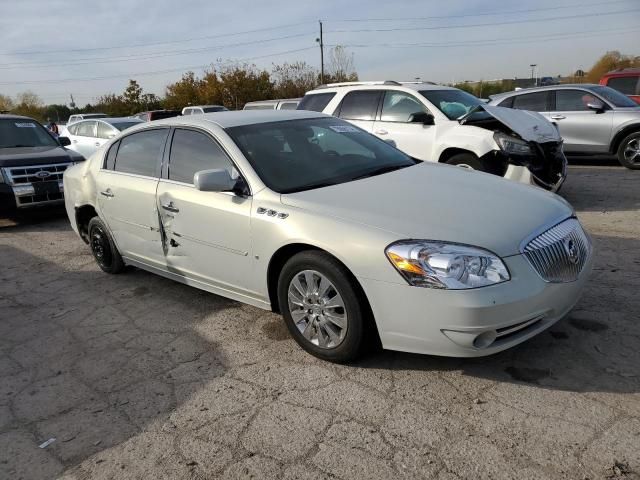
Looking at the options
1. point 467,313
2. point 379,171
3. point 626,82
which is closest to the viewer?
point 467,313

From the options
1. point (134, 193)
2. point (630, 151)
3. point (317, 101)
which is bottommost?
point (630, 151)

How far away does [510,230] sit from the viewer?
295cm

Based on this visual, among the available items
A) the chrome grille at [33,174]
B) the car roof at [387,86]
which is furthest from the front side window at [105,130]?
the car roof at [387,86]

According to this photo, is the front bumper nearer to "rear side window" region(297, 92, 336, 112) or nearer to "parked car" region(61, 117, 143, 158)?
"rear side window" region(297, 92, 336, 112)

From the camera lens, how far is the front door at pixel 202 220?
3623mm

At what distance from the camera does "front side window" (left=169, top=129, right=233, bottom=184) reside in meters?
3.87

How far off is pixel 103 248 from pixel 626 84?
37.3 ft

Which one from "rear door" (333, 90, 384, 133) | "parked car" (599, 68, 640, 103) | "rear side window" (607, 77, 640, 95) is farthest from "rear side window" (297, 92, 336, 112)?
"rear side window" (607, 77, 640, 95)

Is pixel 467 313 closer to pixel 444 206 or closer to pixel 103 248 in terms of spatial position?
pixel 444 206

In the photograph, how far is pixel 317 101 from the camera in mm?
8312

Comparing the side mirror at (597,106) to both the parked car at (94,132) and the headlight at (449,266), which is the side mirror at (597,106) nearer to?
the headlight at (449,266)

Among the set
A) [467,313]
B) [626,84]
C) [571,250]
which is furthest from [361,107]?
[626,84]

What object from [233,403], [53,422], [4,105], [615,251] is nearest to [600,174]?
[615,251]

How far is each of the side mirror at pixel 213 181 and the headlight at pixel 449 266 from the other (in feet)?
4.52
